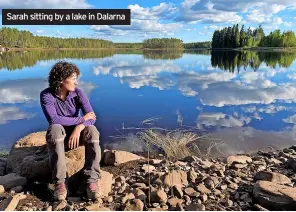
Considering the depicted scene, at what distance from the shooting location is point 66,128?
5.36 m

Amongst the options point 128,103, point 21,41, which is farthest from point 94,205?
point 21,41

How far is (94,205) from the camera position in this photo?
4770 millimetres

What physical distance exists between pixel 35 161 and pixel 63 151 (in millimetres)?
985

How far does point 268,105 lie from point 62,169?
39.3 feet

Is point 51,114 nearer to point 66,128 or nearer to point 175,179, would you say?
point 66,128

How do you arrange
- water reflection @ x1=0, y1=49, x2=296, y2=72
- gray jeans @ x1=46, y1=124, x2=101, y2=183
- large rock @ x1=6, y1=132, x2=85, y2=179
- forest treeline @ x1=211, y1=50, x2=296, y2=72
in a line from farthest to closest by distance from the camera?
water reflection @ x1=0, y1=49, x2=296, y2=72
forest treeline @ x1=211, y1=50, x2=296, y2=72
large rock @ x1=6, y1=132, x2=85, y2=179
gray jeans @ x1=46, y1=124, x2=101, y2=183

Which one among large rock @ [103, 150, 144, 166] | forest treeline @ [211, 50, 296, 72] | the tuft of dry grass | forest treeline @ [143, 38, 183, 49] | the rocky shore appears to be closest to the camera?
the rocky shore

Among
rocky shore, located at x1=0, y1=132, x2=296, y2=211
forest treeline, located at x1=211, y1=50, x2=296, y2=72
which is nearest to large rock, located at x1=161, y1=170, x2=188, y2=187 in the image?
rocky shore, located at x1=0, y1=132, x2=296, y2=211

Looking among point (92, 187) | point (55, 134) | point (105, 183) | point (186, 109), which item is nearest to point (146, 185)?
point (105, 183)

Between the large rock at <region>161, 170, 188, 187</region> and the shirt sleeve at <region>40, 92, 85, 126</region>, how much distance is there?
169cm

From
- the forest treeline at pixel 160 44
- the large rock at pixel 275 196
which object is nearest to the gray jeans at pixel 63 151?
the large rock at pixel 275 196

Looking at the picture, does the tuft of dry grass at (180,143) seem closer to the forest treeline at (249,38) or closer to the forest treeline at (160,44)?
the forest treeline at (249,38)

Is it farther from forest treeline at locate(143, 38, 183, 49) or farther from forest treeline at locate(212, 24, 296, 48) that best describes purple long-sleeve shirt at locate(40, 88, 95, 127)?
forest treeline at locate(143, 38, 183, 49)

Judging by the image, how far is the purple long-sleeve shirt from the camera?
5.11m
